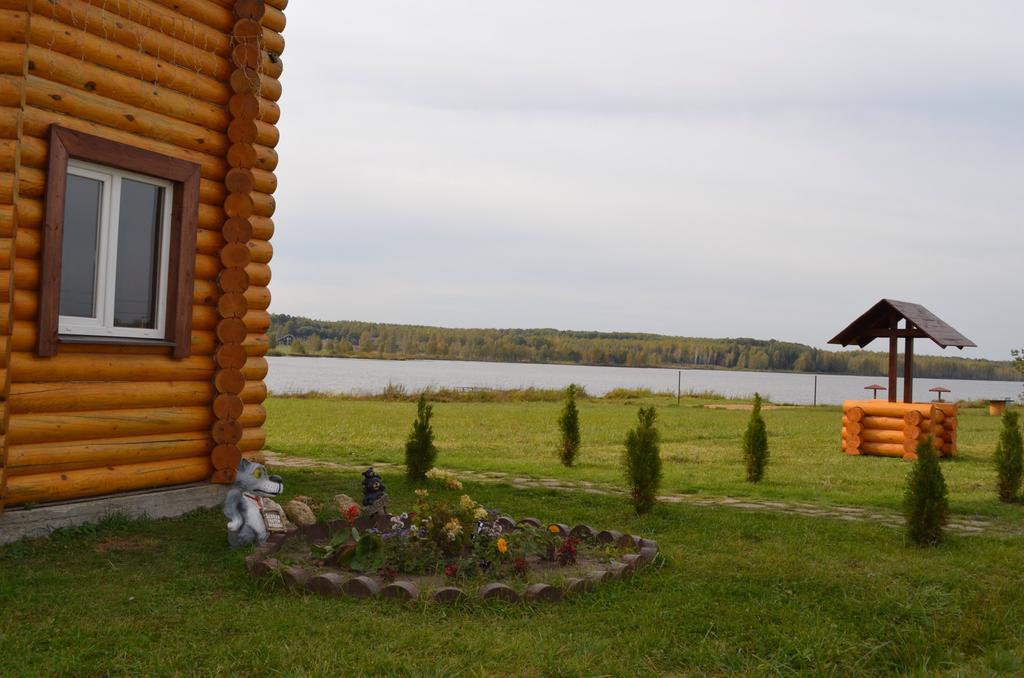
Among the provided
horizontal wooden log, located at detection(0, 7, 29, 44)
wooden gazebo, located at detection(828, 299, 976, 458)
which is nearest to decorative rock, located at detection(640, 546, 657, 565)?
horizontal wooden log, located at detection(0, 7, 29, 44)

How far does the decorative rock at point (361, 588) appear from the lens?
5.35 meters

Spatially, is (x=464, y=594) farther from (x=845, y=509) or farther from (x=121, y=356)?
(x=845, y=509)

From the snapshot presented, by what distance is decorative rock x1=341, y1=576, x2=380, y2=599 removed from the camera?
5.35m

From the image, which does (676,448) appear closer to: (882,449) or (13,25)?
(882,449)

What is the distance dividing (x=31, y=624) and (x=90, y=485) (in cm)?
247

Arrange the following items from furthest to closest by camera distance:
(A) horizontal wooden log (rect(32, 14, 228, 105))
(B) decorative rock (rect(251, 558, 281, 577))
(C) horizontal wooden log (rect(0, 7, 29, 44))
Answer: (A) horizontal wooden log (rect(32, 14, 228, 105))
(C) horizontal wooden log (rect(0, 7, 29, 44))
(B) decorative rock (rect(251, 558, 281, 577))

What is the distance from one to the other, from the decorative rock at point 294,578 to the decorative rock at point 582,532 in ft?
7.60

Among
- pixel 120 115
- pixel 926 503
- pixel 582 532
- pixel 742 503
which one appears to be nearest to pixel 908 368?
pixel 742 503

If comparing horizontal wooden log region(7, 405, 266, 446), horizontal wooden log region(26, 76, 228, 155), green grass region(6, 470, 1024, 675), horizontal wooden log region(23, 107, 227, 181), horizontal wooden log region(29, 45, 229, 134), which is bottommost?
green grass region(6, 470, 1024, 675)

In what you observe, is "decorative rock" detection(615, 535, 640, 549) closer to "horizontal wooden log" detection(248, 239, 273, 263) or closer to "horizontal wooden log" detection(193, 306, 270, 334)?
"horizontal wooden log" detection(193, 306, 270, 334)

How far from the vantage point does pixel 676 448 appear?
1716 cm

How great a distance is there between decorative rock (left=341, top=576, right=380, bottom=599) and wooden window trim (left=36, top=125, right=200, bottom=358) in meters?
3.24

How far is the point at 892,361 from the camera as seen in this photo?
54.9ft

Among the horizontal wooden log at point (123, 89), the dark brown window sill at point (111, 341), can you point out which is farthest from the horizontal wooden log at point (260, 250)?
the dark brown window sill at point (111, 341)
